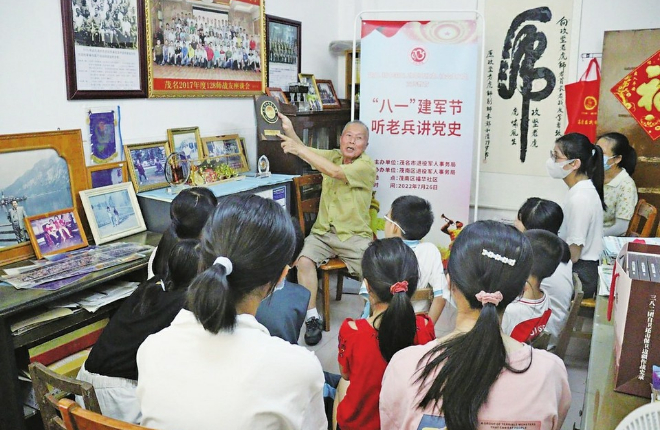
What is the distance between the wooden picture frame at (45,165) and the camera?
84.4 inches

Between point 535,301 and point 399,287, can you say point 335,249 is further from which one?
point 399,287

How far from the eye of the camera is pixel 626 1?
11.3 ft

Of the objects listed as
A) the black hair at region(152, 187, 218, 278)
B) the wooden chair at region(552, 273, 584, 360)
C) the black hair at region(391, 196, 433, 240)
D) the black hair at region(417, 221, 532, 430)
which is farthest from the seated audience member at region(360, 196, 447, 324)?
the black hair at region(417, 221, 532, 430)

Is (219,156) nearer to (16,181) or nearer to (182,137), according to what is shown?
(182,137)

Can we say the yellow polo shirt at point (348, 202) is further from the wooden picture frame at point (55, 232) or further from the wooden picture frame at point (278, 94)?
the wooden picture frame at point (55, 232)

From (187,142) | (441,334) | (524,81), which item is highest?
(524,81)

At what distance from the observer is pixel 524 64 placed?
373cm

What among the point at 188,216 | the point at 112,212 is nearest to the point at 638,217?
the point at 188,216

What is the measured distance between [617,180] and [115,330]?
2.76m

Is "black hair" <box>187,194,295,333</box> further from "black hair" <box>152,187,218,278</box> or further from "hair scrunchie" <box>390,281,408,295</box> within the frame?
"black hair" <box>152,187,218,278</box>

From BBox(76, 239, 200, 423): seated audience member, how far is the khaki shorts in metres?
1.52

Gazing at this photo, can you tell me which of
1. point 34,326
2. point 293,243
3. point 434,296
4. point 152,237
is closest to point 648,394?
point 293,243

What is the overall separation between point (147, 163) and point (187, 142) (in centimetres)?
32

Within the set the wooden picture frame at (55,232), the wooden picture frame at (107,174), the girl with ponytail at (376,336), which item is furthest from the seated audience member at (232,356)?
the wooden picture frame at (107,174)
